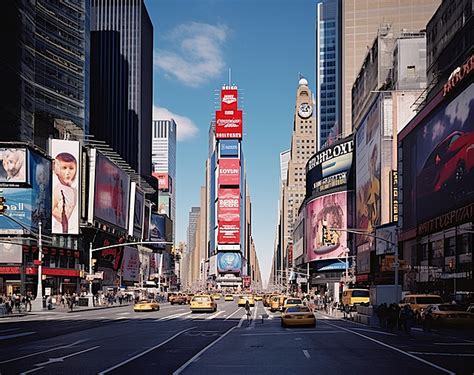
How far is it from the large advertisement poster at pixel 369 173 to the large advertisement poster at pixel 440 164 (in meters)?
15.2

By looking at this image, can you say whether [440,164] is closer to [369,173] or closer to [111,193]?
[369,173]

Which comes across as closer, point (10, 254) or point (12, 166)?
point (10, 254)

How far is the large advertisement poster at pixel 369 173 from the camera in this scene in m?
104

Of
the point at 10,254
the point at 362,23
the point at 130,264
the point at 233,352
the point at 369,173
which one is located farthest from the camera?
the point at 362,23

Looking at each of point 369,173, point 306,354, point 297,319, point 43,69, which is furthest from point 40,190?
point 306,354

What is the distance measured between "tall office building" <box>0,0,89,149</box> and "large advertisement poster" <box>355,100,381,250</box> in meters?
50.3

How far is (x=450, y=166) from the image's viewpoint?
6850 centimetres

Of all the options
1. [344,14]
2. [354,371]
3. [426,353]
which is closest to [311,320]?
[426,353]

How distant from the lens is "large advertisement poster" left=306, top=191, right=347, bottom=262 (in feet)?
502

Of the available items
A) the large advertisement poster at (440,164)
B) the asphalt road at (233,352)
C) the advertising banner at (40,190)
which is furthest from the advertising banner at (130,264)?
the asphalt road at (233,352)

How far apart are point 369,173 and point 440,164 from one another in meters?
39.8

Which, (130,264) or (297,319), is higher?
(130,264)

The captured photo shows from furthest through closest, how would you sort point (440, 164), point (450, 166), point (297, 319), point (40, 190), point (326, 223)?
point (326, 223), point (40, 190), point (440, 164), point (450, 166), point (297, 319)

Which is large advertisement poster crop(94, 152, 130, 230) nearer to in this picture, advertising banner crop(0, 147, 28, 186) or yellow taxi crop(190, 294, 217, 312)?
advertising banner crop(0, 147, 28, 186)
